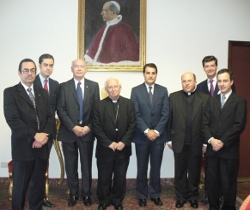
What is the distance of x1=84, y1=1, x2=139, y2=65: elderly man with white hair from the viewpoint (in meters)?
4.35

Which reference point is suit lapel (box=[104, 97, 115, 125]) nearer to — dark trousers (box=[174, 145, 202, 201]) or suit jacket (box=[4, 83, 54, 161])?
suit jacket (box=[4, 83, 54, 161])

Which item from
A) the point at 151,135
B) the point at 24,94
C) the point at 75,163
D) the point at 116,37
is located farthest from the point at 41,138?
the point at 116,37

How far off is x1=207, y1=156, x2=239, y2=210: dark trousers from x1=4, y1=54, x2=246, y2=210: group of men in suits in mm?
10

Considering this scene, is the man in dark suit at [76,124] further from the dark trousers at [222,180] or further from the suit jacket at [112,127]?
the dark trousers at [222,180]

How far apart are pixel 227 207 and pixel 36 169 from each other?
6.61 feet

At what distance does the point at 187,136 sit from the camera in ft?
10.6

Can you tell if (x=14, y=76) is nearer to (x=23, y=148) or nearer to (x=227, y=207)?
(x=23, y=148)

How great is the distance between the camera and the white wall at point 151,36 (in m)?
4.28

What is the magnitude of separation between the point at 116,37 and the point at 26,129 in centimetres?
227

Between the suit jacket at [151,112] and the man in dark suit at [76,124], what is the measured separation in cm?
52

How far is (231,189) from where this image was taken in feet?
9.73

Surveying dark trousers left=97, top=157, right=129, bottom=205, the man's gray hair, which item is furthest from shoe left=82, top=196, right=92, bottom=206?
the man's gray hair

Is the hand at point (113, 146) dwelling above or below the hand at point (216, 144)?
below

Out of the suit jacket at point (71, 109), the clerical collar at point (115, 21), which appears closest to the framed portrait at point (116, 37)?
the clerical collar at point (115, 21)
